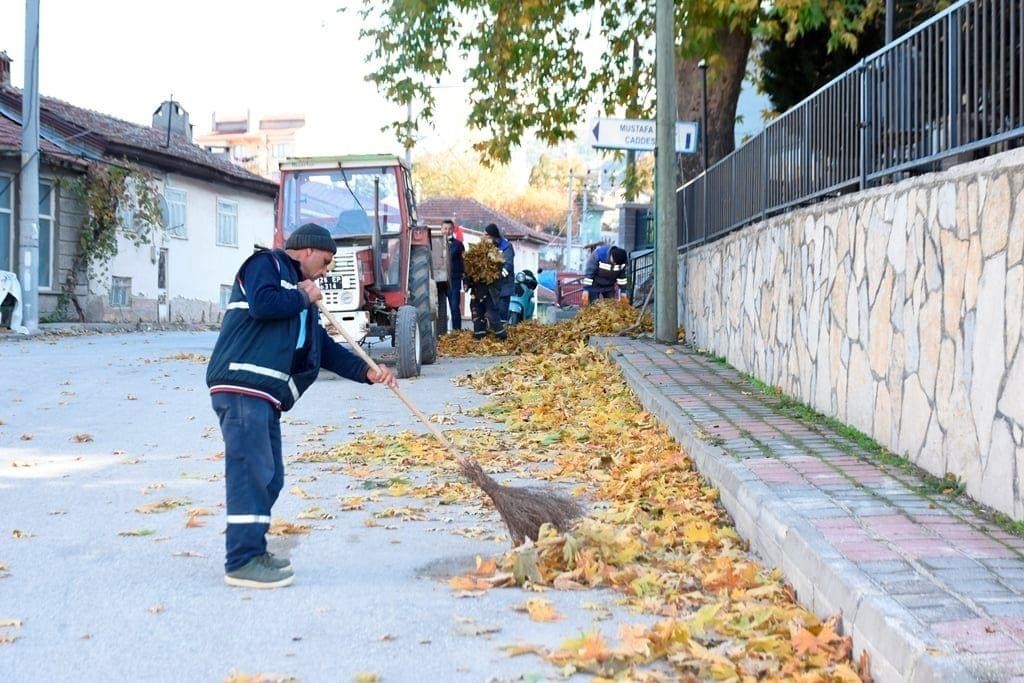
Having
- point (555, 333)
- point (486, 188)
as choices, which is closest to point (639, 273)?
point (555, 333)

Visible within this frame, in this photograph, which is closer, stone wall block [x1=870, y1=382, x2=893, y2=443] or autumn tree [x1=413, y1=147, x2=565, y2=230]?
stone wall block [x1=870, y1=382, x2=893, y2=443]

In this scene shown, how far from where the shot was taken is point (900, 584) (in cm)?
442

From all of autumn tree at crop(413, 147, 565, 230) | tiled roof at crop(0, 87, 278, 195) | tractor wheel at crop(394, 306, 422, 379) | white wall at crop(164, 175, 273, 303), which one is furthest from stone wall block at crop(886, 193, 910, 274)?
autumn tree at crop(413, 147, 565, 230)

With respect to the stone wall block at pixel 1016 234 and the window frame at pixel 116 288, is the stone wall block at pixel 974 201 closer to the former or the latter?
the stone wall block at pixel 1016 234

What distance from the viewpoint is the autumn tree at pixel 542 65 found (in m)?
17.7

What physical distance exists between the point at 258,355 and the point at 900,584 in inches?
108

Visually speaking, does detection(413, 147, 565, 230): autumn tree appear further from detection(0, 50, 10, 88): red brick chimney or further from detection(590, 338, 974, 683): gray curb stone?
detection(590, 338, 974, 683): gray curb stone

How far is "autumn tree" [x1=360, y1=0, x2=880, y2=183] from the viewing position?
17.7 m

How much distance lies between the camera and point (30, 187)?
24.8m

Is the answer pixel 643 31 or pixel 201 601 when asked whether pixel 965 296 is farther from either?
pixel 643 31

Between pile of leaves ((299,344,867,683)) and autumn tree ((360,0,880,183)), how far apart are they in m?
8.47

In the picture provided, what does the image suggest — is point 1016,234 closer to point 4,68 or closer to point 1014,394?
point 1014,394

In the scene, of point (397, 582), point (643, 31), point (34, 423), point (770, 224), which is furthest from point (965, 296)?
point (643, 31)

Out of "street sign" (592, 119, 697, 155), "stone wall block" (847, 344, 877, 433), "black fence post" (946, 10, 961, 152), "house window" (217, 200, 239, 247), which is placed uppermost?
"house window" (217, 200, 239, 247)
